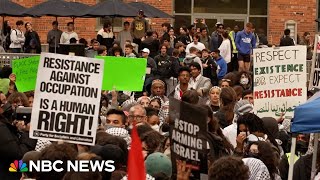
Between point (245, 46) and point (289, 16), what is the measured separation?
8.02m

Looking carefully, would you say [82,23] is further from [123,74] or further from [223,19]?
[123,74]

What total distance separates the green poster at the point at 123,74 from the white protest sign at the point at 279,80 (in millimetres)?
2146

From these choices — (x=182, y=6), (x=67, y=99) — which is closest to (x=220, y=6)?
(x=182, y=6)

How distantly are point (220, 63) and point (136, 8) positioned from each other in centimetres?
595

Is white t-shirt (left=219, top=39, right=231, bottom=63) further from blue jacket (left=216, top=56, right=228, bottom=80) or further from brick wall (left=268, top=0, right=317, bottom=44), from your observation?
brick wall (left=268, top=0, right=317, bottom=44)

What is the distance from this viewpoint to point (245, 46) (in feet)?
95.5

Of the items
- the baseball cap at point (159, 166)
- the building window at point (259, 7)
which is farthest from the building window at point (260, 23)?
the baseball cap at point (159, 166)

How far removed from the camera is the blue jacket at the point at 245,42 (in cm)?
2896

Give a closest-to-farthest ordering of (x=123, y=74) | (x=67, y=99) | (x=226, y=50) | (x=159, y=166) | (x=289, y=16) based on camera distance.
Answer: (x=159, y=166), (x=67, y=99), (x=123, y=74), (x=226, y=50), (x=289, y=16)

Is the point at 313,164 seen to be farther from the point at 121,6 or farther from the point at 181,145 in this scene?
the point at 121,6

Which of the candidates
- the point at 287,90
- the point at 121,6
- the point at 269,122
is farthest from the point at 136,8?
the point at 269,122

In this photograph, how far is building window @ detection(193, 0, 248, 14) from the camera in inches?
1460

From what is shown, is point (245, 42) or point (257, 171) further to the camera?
point (245, 42)

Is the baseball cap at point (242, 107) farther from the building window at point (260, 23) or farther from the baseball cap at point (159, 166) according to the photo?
the building window at point (260, 23)
